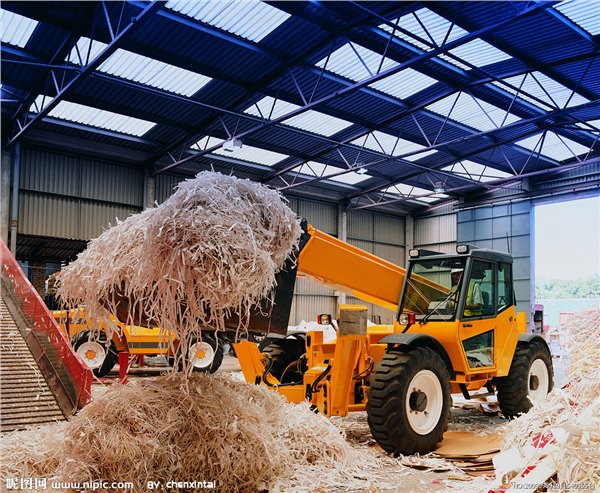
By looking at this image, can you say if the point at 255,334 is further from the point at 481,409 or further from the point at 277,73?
the point at 277,73

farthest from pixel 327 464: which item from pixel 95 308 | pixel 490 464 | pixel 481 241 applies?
pixel 481 241

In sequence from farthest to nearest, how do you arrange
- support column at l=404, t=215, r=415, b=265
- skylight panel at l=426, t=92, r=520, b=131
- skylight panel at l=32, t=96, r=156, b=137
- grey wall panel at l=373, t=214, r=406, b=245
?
1. support column at l=404, t=215, r=415, b=265
2. grey wall panel at l=373, t=214, r=406, b=245
3. skylight panel at l=426, t=92, r=520, b=131
4. skylight panel at l=32, t=96, r=156, b=137

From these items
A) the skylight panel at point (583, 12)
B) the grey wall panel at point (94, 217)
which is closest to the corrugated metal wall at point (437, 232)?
the grey wall panel at point (94, 217)

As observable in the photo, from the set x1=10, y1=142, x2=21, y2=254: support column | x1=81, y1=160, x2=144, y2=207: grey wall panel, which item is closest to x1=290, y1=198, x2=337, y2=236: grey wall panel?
x1=81, y1=160, x2=144, y2=207: grey wall panel

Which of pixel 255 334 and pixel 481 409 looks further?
pixel 481 409

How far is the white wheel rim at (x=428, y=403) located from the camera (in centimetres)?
600

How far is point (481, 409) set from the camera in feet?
29.3

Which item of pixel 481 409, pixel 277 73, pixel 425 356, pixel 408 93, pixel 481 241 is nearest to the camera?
pixel 425 356

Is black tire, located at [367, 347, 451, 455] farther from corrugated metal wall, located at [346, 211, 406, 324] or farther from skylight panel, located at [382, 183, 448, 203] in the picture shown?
corrugated metal wall, located at [346, 211, 406, 324]

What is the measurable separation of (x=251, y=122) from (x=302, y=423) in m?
13.1

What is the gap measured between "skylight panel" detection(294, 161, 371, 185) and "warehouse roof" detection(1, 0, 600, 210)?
0.31 m

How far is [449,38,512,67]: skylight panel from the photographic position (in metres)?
12.9

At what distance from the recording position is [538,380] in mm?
8344

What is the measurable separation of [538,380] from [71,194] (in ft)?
49.2
